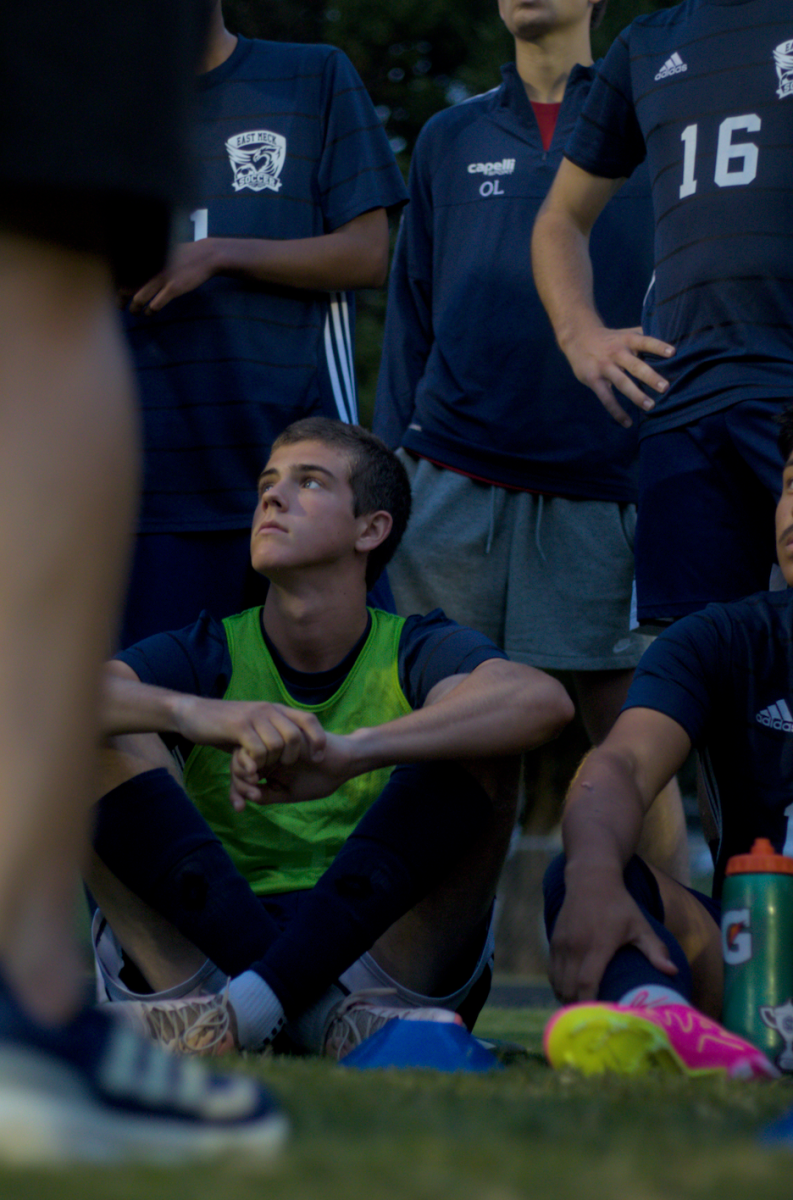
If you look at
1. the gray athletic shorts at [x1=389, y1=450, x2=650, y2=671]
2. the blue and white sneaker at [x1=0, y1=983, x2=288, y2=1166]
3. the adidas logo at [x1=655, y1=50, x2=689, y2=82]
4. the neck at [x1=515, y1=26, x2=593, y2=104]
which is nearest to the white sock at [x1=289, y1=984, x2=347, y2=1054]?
the blue and white sneaker at [x1=0, y1=983, x2=288, y2=1166]

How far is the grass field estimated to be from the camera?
827 millimetres

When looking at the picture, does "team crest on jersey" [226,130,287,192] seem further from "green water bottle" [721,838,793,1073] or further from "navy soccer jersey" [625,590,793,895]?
"green water bottle" [721,838,793,1073]

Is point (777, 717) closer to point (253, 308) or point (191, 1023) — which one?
point (191, 1023)

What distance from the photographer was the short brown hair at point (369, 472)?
3113mm

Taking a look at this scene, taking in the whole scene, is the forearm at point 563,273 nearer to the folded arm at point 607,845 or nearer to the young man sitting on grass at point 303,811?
the young man sitting on grass at point 303,811

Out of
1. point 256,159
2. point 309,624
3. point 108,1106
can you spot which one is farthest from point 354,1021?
point 256,159

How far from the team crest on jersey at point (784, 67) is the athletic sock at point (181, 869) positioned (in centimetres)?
186

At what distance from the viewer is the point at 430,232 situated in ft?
13.7

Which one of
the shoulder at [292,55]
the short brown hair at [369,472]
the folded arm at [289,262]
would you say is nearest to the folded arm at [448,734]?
the short brown hair at [369,472]

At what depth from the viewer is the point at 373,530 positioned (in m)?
3.22

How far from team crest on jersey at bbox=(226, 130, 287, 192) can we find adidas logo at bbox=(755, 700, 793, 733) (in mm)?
1711

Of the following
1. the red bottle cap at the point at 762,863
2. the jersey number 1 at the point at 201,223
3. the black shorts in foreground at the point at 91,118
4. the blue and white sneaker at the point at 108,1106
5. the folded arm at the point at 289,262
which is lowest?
the red bottle cap at the point at 762,863

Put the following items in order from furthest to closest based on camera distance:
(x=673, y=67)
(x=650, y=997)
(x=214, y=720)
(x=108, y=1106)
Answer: (x=673, y=67) < (x=214, y=720) < (x=650, y=997) < (x=108, y=1106)

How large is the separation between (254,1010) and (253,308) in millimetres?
1657
